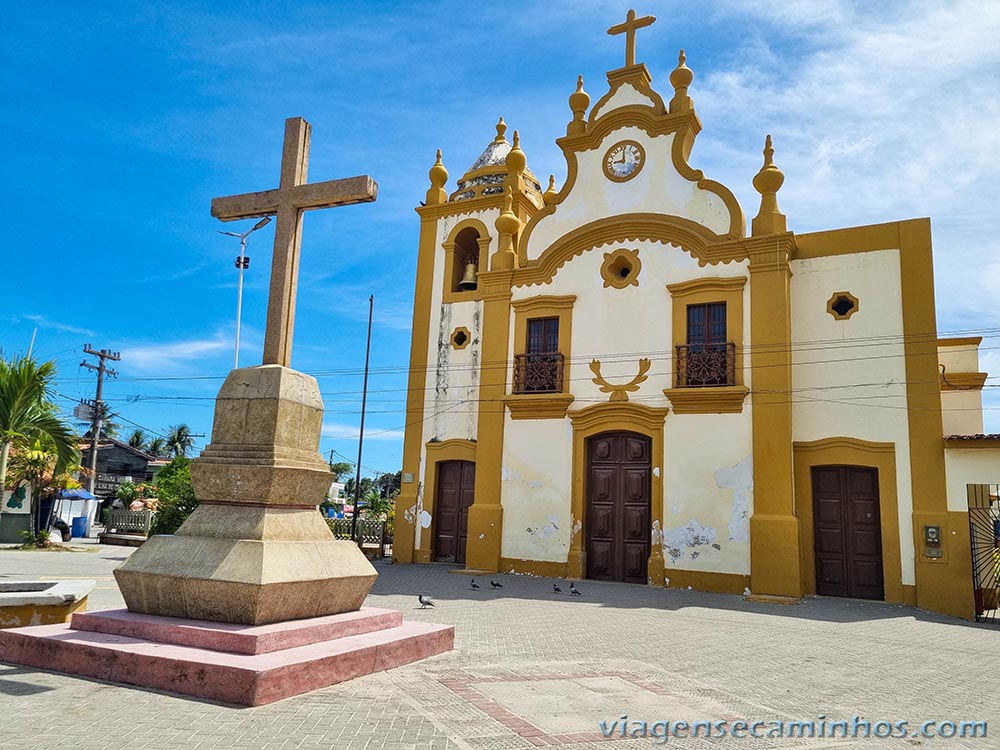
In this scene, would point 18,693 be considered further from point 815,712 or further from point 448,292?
point 448,292

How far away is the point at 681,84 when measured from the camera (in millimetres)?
16562

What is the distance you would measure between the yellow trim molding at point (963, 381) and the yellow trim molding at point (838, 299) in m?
2.68

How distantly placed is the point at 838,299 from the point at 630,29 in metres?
7.95

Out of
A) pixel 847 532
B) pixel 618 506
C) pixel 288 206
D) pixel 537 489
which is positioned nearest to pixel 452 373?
pixel 537 489

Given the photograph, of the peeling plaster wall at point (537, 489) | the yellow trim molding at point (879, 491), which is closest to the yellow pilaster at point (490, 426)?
the peeling plaster wall at point (537, 489)

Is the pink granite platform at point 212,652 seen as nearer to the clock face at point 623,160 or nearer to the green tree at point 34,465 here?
the clock face at point 623,160

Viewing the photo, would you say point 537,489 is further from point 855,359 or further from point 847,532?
point 855,359

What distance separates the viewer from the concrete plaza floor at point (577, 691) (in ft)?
13.6

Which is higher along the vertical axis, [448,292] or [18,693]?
[448,292]

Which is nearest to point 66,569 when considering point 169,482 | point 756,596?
point 169,482

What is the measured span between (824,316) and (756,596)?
18.4ft

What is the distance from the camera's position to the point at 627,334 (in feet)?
52.2

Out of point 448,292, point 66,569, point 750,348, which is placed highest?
point 448,292

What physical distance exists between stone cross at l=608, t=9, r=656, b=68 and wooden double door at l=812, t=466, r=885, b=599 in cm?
1007
